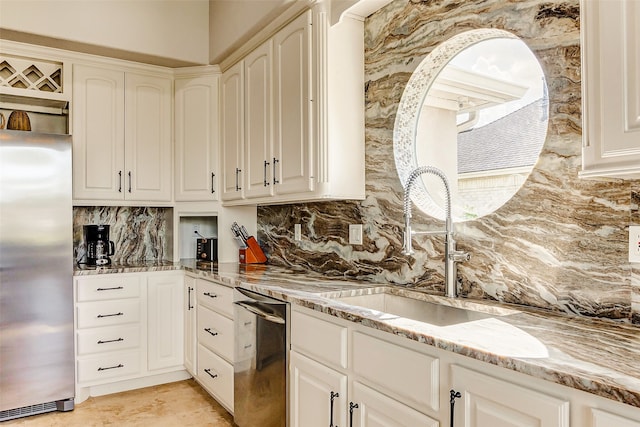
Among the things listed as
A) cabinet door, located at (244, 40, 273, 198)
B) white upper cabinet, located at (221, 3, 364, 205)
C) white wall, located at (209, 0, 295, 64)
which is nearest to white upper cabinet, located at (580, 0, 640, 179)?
white upper cabinet, located at (221, 3, 364, 205)

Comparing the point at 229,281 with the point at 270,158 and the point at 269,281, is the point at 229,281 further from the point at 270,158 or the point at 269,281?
the point at 270,158

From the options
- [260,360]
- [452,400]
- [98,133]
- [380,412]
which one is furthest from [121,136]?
[452,400]

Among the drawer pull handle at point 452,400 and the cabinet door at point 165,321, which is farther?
the cabinet door at point 165,321

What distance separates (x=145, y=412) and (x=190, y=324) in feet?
2.08

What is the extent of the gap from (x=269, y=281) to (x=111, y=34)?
7.22ft

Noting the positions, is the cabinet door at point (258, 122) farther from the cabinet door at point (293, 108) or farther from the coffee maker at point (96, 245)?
the coffee maker at point (96, 245)

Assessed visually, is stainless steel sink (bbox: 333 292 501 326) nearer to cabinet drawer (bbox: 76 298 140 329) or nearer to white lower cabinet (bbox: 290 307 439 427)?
white lower cabinet (bbox: 290 307 439 427)

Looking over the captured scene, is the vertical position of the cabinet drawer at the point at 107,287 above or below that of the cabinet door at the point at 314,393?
above

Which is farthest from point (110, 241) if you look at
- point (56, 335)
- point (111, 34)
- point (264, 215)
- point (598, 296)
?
point (598, 296)

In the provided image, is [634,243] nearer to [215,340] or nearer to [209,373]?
[215,340]

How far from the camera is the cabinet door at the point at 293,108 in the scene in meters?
2.48

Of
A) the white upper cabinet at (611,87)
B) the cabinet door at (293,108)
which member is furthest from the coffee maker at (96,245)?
the white upper cabinet at (611,87)

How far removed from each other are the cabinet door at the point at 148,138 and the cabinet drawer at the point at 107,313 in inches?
A: 33.5

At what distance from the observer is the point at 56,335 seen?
114 inches
